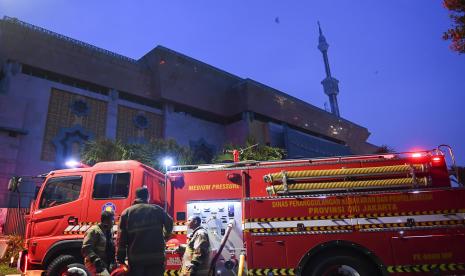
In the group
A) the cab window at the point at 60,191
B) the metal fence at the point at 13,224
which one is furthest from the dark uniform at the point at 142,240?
→ the metal fence at the point at 13,224

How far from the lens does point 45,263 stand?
27.2 feet

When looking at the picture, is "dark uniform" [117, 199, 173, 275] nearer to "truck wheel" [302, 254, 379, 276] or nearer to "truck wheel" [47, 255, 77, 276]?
"truck wheel" [302, 254, 379, 276]

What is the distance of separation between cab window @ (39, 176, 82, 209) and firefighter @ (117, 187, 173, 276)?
419cm

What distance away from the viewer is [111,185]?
343 inches

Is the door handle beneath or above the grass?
above

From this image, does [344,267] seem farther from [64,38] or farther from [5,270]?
[64,38]

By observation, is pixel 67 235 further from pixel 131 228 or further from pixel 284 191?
pixel 284 191

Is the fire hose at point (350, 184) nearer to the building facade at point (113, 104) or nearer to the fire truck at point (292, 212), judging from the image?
the fire truck at point (292, 212)

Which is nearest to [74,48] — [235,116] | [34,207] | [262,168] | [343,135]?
[235,116]

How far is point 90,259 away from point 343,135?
206 ft

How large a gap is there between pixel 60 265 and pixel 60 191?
1.90 metres

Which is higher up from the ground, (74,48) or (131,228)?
(74,48)

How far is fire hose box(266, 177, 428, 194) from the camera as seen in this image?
284 inches

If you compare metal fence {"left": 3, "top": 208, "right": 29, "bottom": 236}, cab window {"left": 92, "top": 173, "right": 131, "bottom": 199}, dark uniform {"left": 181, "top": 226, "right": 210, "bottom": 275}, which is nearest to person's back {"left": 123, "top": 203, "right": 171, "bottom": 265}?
dark uniform {"left": 181, "top": 226, "right": 210, "bottom": 275}
